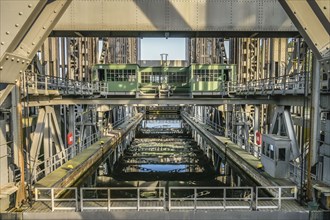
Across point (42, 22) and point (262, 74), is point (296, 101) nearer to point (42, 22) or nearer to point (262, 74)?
point (42, 22)

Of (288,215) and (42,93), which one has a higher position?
(42,93)

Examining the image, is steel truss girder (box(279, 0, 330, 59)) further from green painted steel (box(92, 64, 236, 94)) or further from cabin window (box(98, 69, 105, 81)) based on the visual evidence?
cabin window (box(98, 69, 105, 81))

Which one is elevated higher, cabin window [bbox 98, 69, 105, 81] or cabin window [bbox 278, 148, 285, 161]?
cabin window [bbox 98, 69, 105, 81]

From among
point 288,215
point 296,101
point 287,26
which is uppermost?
point 287,26

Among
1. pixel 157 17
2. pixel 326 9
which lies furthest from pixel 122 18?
pixel 326 9

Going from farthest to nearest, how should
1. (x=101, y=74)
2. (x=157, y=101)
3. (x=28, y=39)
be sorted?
(x=101, y=74) → (x=157, y=101) → (x=28, y=39)

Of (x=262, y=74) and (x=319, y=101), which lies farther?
(x=262, y=74)

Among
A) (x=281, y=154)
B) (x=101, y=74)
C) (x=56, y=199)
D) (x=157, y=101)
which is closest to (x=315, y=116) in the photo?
(x=281, y=154)

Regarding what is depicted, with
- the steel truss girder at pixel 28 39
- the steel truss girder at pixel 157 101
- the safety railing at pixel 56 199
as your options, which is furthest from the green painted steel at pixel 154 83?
the steel truss girder at pixel 28 39

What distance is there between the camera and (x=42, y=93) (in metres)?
14.2

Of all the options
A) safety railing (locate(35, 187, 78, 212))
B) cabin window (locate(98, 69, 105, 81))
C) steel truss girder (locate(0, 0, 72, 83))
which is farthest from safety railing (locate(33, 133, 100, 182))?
cabin window (locate(98, 69, 105, 81))

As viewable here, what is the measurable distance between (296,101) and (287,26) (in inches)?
208

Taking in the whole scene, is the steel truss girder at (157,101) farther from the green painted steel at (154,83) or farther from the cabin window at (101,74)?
the cabin window at (101,74)

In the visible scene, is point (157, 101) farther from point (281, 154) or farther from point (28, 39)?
point (28, 39)
